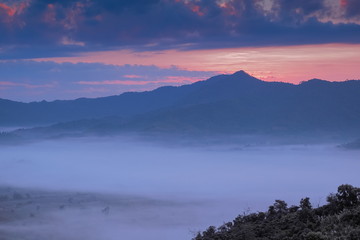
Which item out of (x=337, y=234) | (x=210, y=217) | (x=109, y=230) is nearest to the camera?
(x=337, y=234)

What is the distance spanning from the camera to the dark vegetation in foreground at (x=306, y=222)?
53.6ft

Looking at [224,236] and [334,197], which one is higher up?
[334,197]

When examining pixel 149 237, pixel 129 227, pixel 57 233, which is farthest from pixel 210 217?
pixel 57 233

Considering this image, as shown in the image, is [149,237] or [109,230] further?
[109,230]

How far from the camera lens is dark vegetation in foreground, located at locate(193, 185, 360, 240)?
53.6 ft

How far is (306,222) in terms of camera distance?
18.7 meters

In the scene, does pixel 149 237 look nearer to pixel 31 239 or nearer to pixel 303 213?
pixel 31 239

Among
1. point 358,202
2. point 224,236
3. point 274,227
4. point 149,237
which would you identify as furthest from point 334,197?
point 149,237

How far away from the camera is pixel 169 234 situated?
152250 millimetres

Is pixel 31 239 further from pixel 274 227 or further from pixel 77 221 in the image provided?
pixel 274 227

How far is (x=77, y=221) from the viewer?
176500mm

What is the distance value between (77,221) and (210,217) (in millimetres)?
46447

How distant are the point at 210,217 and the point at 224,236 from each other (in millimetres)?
173182

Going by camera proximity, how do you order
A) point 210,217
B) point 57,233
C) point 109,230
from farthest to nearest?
point 210,217, point 109,230, point 57,233
